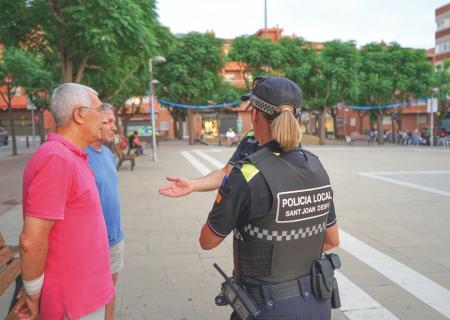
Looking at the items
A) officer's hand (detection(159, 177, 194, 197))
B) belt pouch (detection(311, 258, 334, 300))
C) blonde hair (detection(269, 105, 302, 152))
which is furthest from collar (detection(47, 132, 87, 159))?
belt pouch (detection(311, 258, 334, 300))

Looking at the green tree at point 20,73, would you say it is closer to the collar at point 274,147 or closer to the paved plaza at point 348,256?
the paved plaza at point 348,256

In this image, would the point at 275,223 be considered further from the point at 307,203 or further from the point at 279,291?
the point at 279,291

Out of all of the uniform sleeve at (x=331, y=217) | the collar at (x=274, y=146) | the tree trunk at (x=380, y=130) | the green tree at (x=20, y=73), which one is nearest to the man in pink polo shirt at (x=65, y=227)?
the collar at (x=274, y=146)

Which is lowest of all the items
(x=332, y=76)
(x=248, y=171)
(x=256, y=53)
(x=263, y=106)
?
(x=248, y=171)

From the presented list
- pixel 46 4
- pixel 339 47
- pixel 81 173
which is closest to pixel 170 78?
pixel 339 47

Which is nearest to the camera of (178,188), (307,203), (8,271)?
(307,203)

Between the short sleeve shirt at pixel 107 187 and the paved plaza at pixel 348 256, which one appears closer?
the short sleeve shirt at pixel 107 187

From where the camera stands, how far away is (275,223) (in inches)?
67.1

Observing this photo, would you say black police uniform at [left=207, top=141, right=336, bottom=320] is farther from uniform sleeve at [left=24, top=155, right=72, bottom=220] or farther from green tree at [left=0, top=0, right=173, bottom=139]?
green tree at [left=0, top=0, right=173, bottom=139]

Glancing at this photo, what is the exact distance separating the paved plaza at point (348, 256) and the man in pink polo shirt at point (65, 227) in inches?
66.4

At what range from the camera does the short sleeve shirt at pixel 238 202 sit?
166 centimetres

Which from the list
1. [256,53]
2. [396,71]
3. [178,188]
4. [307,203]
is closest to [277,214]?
[307,203]

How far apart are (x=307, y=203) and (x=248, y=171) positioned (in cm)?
30

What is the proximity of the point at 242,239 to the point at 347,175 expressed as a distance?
1185 centimetres
